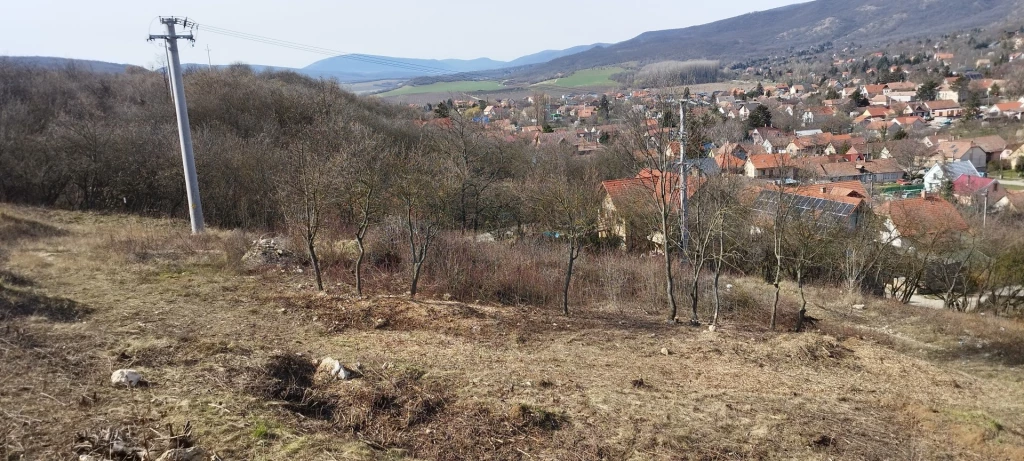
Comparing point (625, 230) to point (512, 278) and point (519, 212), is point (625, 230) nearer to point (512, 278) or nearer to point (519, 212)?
point (519, 212)

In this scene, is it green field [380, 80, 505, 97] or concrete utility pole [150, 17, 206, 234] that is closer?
concrete utility pole [150, 17, 206, 234]

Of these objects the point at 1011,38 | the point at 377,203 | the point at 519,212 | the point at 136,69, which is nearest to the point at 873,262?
the point at 519,212

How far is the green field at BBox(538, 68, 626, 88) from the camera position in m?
124

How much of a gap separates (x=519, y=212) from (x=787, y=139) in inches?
1619

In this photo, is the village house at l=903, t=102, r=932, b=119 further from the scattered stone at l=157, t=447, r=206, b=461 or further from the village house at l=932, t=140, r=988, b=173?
the scattered stone at l=157, t=447, r=206, b=461

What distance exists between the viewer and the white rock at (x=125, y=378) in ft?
16.7

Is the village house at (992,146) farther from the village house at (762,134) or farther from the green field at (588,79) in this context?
the green field at (588,79)

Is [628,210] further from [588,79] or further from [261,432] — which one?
[588,79]

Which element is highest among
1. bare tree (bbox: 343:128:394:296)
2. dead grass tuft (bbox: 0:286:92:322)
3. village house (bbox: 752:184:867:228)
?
bare tree (bbox: 343:128:394:296)

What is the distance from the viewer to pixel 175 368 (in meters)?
5.70

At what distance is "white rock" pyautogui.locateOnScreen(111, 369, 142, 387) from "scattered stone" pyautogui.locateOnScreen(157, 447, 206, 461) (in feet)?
5.51

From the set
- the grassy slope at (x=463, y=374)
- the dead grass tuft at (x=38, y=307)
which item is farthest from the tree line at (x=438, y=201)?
the dead grass tuft at (x=38, y=307)

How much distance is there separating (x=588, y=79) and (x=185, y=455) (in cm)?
13722

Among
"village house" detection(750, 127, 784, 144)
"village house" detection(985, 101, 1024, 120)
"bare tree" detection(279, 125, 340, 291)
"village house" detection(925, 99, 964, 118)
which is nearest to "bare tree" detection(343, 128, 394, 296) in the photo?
"bare tree" detection(279, 125, 340, 291)
